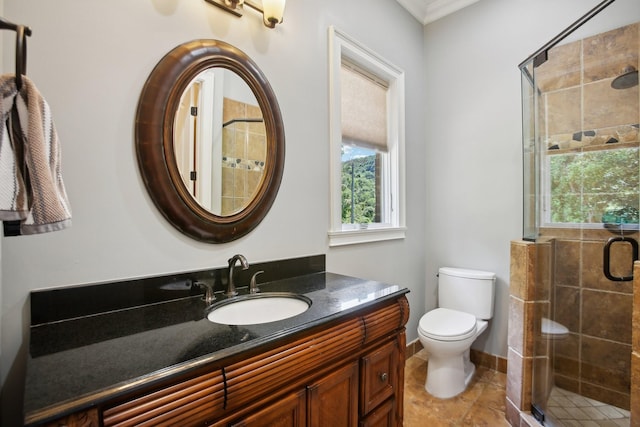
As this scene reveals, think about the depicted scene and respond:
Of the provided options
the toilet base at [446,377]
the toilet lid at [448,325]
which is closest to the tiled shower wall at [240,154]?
the toilet lid at [448,325]

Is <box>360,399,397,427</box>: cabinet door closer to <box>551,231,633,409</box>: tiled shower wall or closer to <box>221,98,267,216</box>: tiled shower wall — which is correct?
<box>221,98,267,216</box>: tiled shower wall

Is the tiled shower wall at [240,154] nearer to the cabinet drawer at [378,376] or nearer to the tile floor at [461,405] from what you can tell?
the cabinet drawer at [378,376]

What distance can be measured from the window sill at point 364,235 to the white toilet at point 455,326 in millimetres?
523

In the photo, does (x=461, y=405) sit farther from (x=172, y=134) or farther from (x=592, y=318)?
(x=172, y=134)

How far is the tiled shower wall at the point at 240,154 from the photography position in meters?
1.42

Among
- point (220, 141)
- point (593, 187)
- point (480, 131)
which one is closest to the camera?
point (220, 141)

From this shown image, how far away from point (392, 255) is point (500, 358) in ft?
3.83

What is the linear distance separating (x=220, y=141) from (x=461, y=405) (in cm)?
217

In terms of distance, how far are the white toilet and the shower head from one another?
1.42 metres

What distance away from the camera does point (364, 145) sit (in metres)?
2.32

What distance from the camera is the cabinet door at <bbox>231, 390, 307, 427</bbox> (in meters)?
0.84

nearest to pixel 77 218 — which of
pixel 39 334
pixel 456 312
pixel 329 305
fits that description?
pixel 39 334

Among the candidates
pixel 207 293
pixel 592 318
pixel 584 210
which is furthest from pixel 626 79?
pixel 207 293

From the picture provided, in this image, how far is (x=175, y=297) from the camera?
3.98ft
